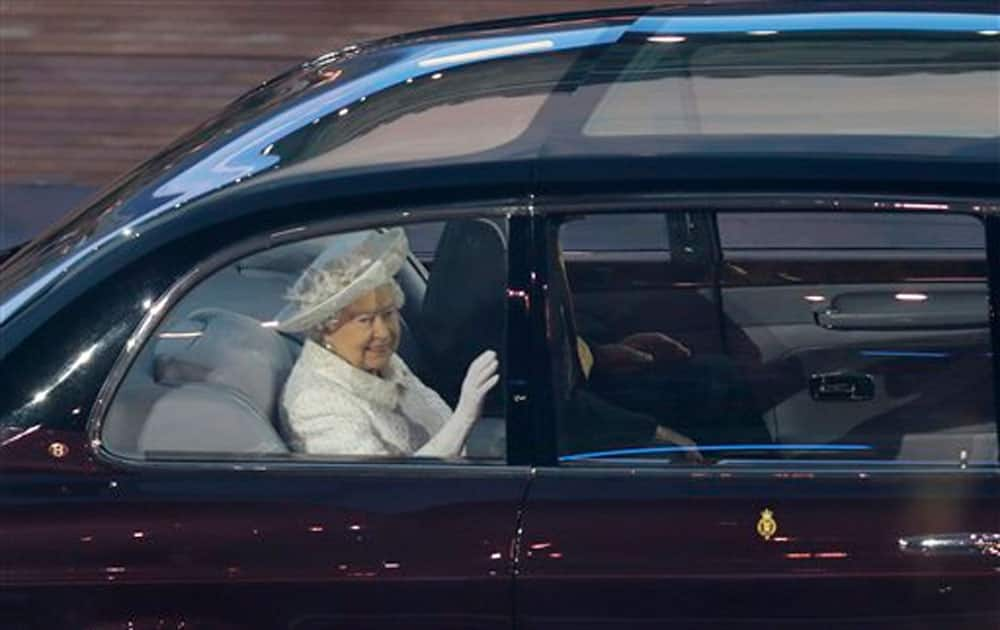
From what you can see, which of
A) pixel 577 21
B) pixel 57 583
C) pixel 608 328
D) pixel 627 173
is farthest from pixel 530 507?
pixel 577 21

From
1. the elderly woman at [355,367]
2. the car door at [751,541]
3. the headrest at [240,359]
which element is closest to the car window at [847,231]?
the car door at [751,541]

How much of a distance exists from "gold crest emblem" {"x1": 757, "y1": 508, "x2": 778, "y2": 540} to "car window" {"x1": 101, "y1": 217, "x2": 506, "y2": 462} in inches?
17.9

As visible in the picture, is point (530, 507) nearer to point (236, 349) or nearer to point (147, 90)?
point (236, 349)

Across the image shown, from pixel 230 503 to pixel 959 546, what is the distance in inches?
48.3

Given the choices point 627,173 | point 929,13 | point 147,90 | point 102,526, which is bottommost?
point 102,526

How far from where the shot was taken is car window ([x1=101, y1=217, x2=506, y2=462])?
344 cm

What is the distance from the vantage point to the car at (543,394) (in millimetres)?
3281

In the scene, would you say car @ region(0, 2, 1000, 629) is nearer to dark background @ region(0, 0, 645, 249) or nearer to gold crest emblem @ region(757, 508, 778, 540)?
gold crest emblem @ region(757, 508, 778, 540)

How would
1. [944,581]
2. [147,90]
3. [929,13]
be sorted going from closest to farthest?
[944,581] → [929,13] → [147,90]

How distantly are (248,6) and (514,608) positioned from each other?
26.9 feet

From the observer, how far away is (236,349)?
3.65 m

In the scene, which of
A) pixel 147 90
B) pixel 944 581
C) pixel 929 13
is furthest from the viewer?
pixel 147 90

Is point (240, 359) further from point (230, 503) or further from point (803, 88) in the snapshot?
point (803, 88)

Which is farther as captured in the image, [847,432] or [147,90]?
[147,90]
